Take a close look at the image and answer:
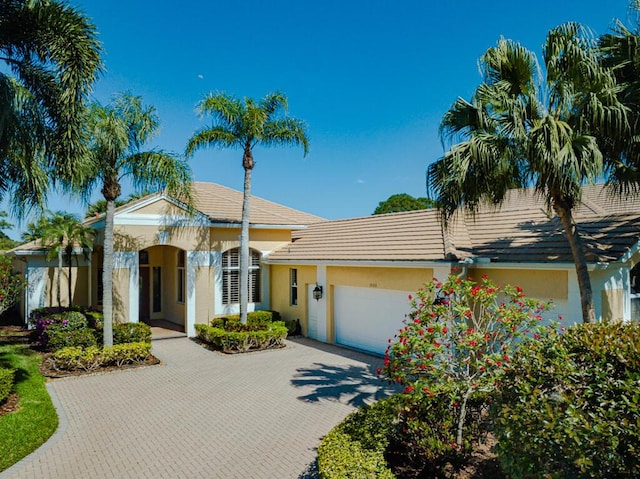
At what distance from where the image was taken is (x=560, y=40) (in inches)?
340

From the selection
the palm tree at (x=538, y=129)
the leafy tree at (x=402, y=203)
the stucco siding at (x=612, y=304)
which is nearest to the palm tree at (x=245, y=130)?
the palm tree at (x=538, y=129)

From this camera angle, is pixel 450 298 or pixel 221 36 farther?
pixel 221 36

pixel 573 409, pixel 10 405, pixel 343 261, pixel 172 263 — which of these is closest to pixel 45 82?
pixel 10 405

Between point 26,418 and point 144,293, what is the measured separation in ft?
43.6

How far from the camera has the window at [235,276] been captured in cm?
1912

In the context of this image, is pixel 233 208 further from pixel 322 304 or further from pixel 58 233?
pixel 58 233

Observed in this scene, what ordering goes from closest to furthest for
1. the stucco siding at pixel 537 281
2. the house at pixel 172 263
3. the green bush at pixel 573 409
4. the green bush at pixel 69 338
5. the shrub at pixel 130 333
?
the green bush at pixel 573 409, the stucco siding at pixel 537 281, the green bush at pixel 69 338, the shrub at pixel 130 333, the house at pixel 172 263

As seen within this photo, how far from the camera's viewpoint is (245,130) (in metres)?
16.0

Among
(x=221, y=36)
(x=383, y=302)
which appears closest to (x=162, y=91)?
(x=221, y=36)

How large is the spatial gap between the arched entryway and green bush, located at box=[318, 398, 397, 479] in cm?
1562

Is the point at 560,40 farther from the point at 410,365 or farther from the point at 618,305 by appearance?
the point at 410,365

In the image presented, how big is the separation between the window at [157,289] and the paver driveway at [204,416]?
26.0 ft

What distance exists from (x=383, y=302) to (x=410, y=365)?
8.53 m

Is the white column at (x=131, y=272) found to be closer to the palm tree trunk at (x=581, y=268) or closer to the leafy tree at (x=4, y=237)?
the palm tree trunk at (x=581, y=268)
